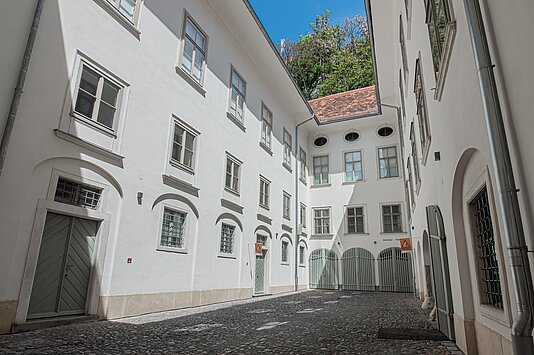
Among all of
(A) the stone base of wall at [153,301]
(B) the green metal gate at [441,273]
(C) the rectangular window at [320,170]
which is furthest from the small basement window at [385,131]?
(B) the green metal gate at [441,273]

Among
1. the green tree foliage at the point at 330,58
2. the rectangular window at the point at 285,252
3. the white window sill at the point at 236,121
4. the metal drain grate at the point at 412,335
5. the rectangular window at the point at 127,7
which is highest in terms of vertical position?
the green tree foliage at the point at 330,58

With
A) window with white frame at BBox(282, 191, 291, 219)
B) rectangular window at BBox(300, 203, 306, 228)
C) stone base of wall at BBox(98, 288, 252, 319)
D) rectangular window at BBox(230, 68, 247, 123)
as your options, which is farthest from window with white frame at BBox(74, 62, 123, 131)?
rectangular window at BBox(300, 203, 306, 228)

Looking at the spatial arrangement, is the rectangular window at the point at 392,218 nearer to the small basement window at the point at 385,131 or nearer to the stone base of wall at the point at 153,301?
the small basement window at the point at 385,131

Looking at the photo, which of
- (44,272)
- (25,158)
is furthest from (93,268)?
(25,158)

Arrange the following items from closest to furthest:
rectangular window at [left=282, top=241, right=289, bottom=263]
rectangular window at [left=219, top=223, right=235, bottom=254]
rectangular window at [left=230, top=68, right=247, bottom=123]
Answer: rectangular window at [left=219, top=223, right=235, bottom=254]
rectangular window at [left=230, top=68, right=247, bottom=123]
rectangular window at [left=282, top=241, right=289, bottom=263]

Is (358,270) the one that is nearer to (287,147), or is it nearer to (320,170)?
(320,170)

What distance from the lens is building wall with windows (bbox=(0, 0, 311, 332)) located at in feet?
22.8

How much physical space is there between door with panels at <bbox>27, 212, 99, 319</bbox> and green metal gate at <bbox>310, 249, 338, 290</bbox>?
16.9 meters

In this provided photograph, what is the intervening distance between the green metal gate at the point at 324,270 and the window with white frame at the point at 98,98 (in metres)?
17.2

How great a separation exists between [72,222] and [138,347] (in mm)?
3586

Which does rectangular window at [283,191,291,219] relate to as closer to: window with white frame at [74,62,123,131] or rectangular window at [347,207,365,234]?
rectangular window at [347,207,365,234]

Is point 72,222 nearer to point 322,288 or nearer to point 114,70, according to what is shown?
point 114,70

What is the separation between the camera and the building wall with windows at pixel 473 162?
2.66 m

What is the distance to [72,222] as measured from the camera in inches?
311
